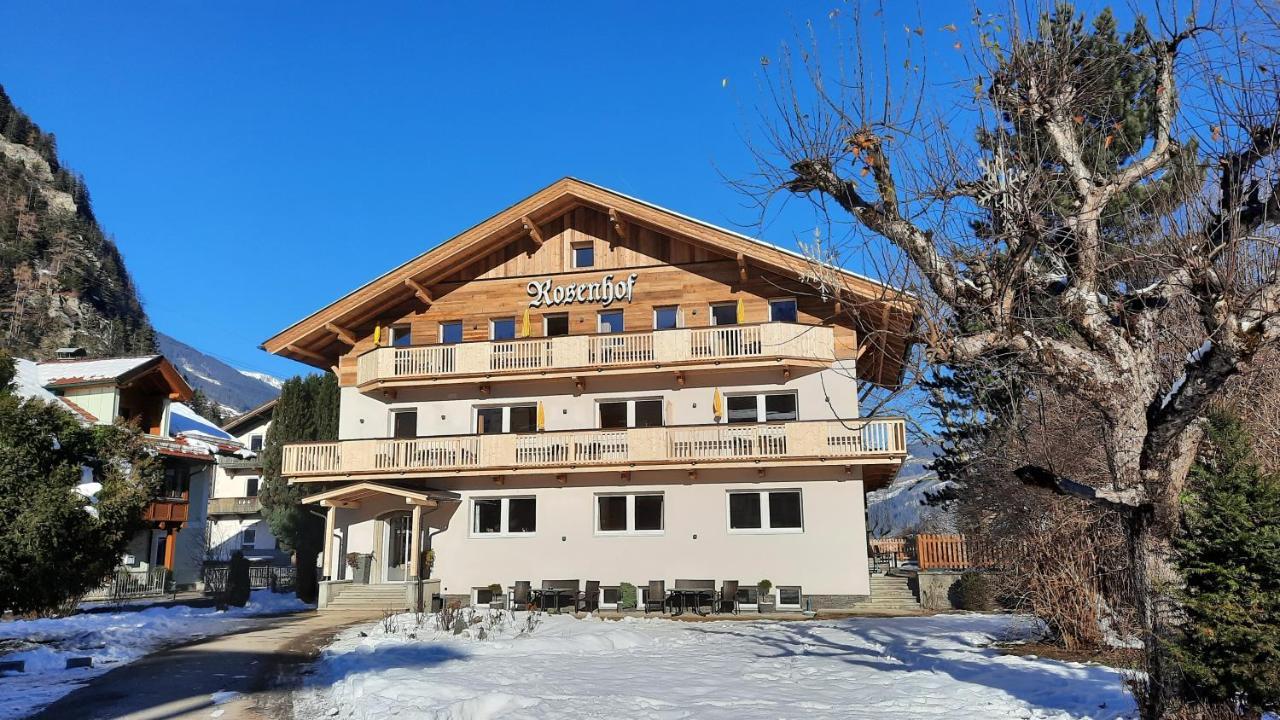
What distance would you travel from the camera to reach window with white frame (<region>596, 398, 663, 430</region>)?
85.5 ft

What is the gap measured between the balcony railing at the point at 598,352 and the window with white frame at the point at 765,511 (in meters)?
3.72

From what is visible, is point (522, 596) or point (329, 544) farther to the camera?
point (329, 544)

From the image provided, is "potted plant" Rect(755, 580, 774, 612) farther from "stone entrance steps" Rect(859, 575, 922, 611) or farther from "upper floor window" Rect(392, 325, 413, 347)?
"upper floor window" Rect(392, 325, 413, 347)

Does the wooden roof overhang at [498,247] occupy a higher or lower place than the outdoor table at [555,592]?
higher

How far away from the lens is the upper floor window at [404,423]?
90.1 ft

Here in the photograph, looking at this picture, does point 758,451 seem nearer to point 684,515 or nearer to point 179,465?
point 684,515

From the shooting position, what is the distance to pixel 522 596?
2375cm

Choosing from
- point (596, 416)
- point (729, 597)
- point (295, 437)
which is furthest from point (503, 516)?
point (295, 437)

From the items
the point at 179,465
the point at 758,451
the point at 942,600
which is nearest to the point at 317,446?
the point at 758,451

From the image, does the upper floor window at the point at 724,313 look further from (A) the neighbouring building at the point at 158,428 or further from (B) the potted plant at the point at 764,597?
(A) the neighbouring building at the point at 158,428

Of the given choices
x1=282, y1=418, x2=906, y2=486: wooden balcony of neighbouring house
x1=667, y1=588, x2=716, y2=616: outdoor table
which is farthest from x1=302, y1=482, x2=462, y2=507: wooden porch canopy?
x1=667, y1=588, x2=716, y2=616: outdoor table

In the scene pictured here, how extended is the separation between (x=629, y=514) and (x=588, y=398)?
3543 millimetres

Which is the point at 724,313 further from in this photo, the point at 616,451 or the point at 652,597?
the point at 652,597

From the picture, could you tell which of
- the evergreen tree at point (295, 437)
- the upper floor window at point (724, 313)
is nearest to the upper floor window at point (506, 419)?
the upper floor window at point (724, 313)
